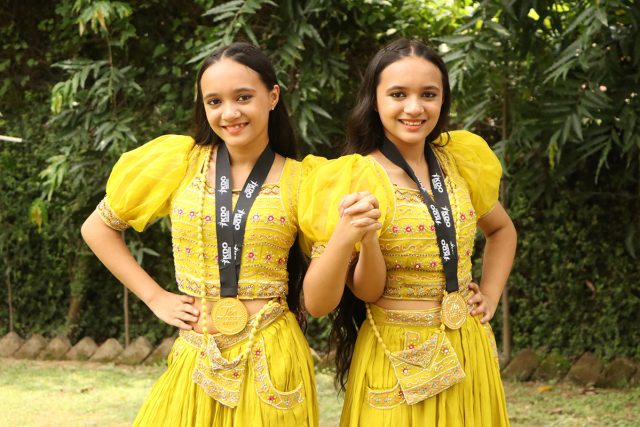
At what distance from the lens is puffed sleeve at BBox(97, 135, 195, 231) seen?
2523mm

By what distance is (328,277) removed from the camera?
225 cm

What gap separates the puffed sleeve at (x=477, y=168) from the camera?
104 inches

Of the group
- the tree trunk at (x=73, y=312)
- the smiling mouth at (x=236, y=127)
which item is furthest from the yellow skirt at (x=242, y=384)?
the tree trunk at (x=73, y=312)

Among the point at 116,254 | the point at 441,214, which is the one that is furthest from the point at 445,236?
the point at 116,254

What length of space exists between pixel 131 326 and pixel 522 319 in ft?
8.24

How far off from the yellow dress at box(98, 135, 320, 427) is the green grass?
6.84 ft

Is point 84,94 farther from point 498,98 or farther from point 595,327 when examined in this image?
point 595,327

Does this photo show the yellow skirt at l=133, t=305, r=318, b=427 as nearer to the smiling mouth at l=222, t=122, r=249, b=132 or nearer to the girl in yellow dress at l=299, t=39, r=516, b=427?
the girl in yellow dress at l=299, t=39, r=516, b=427

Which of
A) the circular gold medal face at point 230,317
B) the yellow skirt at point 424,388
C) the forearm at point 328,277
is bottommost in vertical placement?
the yellow skirt at point 424,388

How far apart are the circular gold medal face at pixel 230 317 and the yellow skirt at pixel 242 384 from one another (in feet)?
0.07

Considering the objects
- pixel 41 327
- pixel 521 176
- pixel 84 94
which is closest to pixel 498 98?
pixel 521 176

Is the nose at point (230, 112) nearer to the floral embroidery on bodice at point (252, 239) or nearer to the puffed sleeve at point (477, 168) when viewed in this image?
the floral embroidery on bodice at point (252, 239)

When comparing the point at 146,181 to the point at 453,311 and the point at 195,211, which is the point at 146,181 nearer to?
the point at 195,211

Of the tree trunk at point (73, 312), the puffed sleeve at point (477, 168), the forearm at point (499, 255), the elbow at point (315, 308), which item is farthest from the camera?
the tree trunk at point (73, 312)
